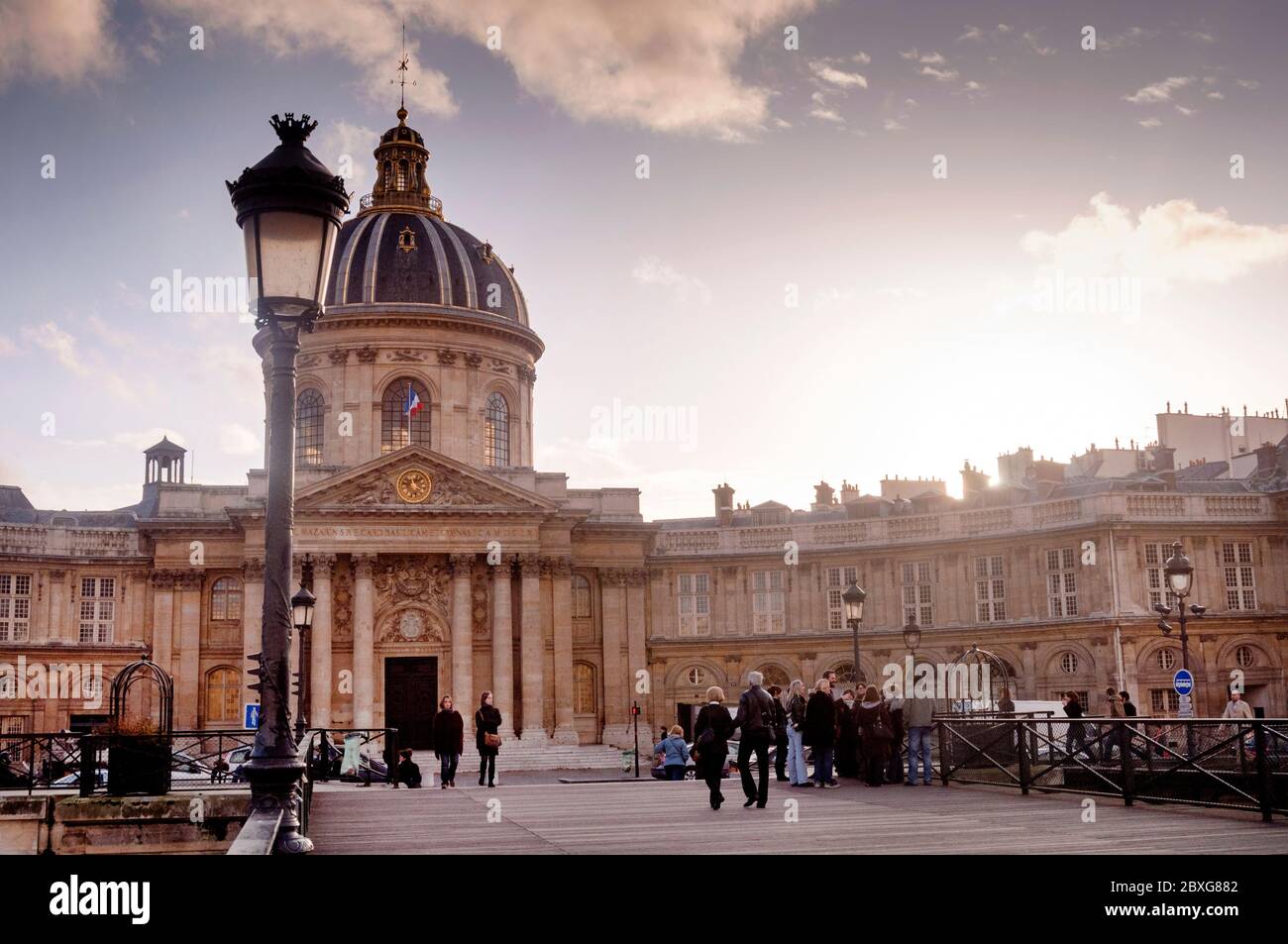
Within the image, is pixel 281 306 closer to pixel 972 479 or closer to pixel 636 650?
pixel 636 650

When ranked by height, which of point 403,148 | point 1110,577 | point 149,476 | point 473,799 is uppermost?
point 403,148

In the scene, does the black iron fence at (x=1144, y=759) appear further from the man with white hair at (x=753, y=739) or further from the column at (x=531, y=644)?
the column at (x=531, y=644)

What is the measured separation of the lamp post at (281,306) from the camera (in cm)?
1073

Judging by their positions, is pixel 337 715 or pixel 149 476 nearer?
pixel 337 715

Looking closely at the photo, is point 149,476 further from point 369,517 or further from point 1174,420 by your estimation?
point 1174,420

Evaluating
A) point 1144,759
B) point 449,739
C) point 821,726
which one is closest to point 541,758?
point 449,739

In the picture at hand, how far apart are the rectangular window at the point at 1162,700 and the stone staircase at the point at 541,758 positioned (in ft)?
67.6

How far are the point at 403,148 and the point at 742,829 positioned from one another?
57.3 metres

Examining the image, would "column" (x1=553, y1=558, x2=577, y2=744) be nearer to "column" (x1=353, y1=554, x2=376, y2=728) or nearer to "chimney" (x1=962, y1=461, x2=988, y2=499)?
"column" (x1=353, y1=554, x2=376, y2=728)

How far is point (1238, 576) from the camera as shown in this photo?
188 feet

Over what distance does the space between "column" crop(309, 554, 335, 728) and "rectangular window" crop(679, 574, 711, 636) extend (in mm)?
16276
